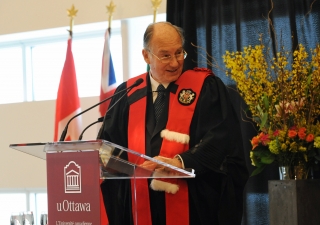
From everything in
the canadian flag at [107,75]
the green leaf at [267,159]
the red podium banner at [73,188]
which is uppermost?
the canadian flag at [107,75]

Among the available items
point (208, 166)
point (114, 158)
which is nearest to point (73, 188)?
point (114, 158)

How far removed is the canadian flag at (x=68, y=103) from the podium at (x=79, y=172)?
118 inches

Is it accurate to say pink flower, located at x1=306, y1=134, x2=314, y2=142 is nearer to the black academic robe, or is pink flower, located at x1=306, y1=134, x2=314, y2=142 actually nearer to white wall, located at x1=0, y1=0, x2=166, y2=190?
the black academic robe

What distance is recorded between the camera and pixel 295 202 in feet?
11.3

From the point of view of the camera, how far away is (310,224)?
3.48 m

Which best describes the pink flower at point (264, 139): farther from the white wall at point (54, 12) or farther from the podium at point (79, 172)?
the white wall at point (54, 12)

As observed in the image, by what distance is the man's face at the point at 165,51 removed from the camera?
2891mm

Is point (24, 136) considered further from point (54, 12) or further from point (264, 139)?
point (264, 139)

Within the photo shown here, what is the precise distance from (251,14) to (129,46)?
124 centimetres

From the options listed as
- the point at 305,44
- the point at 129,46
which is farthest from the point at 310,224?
the point at 129,46

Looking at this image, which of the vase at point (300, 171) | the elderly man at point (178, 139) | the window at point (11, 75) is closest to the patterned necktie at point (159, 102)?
the elderly man at point (178, 139)

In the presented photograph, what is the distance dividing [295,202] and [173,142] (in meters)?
1.14

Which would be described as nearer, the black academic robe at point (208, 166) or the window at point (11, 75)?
the black academic robe at point (208, 166)

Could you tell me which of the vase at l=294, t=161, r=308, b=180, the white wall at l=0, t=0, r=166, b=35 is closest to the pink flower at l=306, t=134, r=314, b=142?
the vase at l=294, t=161, r=308, b=180
